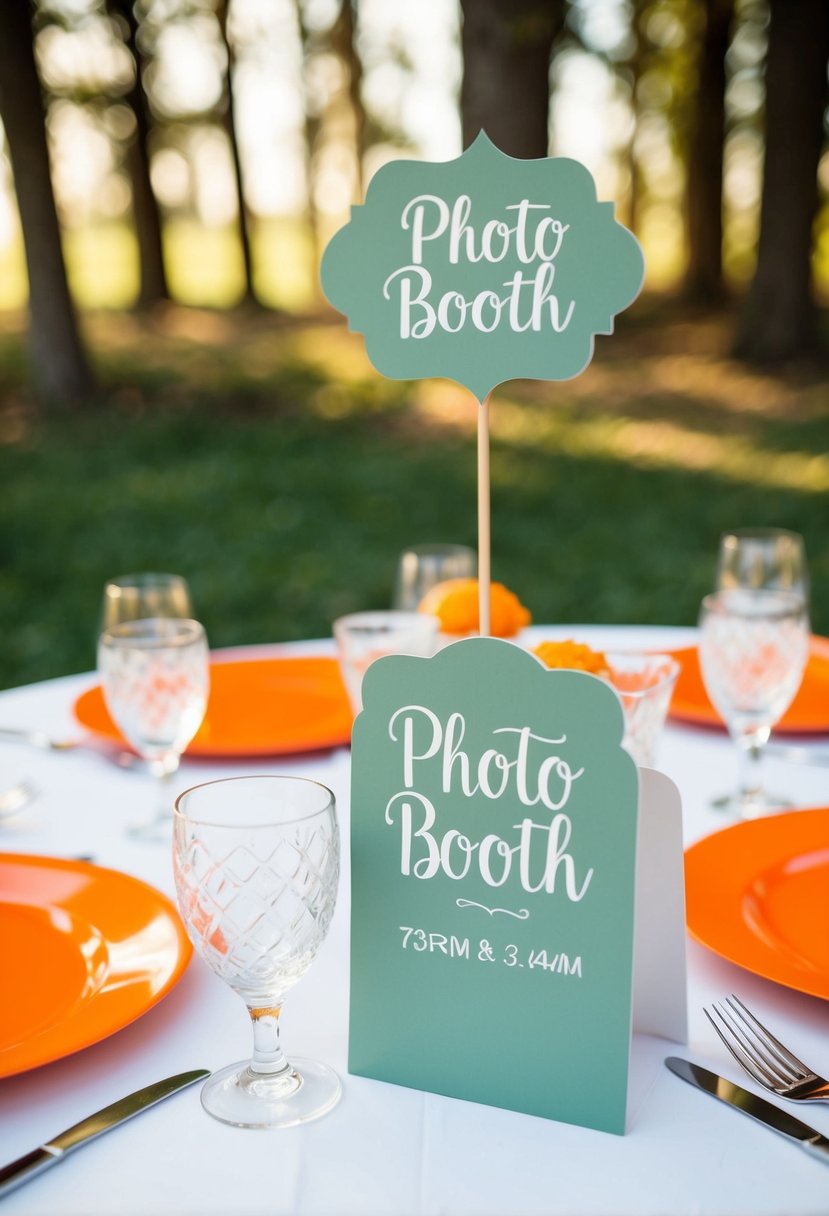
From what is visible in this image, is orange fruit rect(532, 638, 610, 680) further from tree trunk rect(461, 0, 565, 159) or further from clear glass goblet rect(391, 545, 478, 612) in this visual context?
tree trunk rect(461, 0, 565, 159)

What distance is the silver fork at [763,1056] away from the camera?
2.84 ft

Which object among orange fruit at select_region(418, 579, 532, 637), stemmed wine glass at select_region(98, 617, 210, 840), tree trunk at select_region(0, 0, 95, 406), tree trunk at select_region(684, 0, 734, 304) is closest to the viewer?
stemmed wine glass at select_region(98, 617, 210, 840)

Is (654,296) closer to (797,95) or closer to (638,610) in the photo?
(797,95)

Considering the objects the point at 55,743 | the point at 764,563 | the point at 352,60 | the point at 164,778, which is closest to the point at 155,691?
the point at 164,778

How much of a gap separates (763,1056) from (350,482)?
6.98 metres

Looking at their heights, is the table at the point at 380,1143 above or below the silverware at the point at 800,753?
below

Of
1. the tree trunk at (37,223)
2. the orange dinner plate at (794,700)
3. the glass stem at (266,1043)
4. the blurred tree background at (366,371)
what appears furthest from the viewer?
the tree trunk at (37,223)

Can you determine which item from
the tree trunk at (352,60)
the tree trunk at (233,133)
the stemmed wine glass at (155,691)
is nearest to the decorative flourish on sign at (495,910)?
the stemmed wine glass at (155,691)

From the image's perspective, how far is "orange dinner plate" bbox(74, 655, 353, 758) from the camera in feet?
5.14

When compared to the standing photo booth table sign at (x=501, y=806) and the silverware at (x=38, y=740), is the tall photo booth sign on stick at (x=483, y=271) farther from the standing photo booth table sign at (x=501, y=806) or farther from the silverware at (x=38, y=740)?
the silverware at (x=38, y=740)

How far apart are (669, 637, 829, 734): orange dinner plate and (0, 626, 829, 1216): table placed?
2.00 ft

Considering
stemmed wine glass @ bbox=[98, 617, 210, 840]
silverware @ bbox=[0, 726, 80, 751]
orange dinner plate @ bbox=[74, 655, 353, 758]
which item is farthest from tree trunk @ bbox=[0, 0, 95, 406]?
stemmed wine glass @ bbox=[98, 617, 210, 840]

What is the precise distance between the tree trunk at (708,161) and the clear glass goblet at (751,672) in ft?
36.6

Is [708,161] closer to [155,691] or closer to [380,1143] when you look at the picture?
[155,691]
